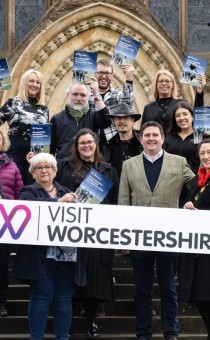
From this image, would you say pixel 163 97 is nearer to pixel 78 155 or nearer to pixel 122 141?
pixel 122 141

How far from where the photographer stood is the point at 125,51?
28.9 ft

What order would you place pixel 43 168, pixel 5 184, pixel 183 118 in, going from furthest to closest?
pixel 183 118 → pixel 5 184 → pixel 43 168

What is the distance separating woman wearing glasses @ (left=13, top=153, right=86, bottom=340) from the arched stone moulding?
5.77 meters

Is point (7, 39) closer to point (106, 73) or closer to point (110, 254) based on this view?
point (106, 73)

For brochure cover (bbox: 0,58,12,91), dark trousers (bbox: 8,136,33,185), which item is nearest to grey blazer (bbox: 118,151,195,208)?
dark trousers (bbox: 8,136,33,185)

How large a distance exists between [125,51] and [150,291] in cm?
291

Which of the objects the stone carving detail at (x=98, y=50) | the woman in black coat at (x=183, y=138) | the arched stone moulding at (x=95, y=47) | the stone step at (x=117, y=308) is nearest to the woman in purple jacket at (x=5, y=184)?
the stone step at (x=117, y=308)

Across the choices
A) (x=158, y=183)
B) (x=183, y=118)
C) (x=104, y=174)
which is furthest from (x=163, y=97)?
(x=158, y=183)

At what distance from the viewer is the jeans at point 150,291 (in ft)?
23.2

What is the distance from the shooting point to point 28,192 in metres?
7.08

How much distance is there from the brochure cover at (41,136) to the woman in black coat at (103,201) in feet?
1.18

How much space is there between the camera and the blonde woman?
8641mm

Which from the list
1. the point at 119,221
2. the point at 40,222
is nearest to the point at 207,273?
the point at 119,221

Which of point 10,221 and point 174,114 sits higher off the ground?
point 174,114
